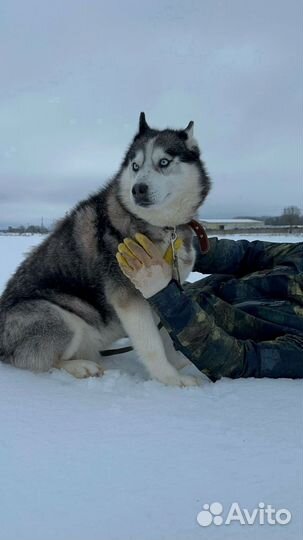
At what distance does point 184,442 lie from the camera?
6.82 ft

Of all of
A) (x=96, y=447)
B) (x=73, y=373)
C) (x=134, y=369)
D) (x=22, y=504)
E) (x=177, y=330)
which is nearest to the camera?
(x=22, y=504)

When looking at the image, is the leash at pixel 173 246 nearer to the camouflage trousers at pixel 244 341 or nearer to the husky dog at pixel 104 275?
the husky dog at pixel 104 275

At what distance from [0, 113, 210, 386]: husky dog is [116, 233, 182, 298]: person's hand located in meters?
0.22

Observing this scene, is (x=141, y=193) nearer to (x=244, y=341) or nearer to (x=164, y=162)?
(x=164, y=162)

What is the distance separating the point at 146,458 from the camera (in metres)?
1.93

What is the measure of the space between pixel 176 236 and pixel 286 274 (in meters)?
0.93

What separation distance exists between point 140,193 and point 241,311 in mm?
1135

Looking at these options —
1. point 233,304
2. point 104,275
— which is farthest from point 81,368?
point 233,304

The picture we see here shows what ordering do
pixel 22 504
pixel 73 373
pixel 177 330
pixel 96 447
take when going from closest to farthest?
pixel 22 504
pixel 96 447
pixel 177 330
pixel 73 373

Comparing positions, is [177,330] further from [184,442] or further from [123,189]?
[123,189]

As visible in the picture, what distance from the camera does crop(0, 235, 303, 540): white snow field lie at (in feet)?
5.10

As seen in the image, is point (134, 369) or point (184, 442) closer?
point (184, 442)

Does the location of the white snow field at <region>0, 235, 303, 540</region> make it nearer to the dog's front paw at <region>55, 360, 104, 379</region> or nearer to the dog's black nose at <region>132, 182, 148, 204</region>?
the dog's front paw at <region>55, 360, 104, 379</region>

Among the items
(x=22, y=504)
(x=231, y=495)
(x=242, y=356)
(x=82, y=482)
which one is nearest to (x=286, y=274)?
(x=242, y=356)
